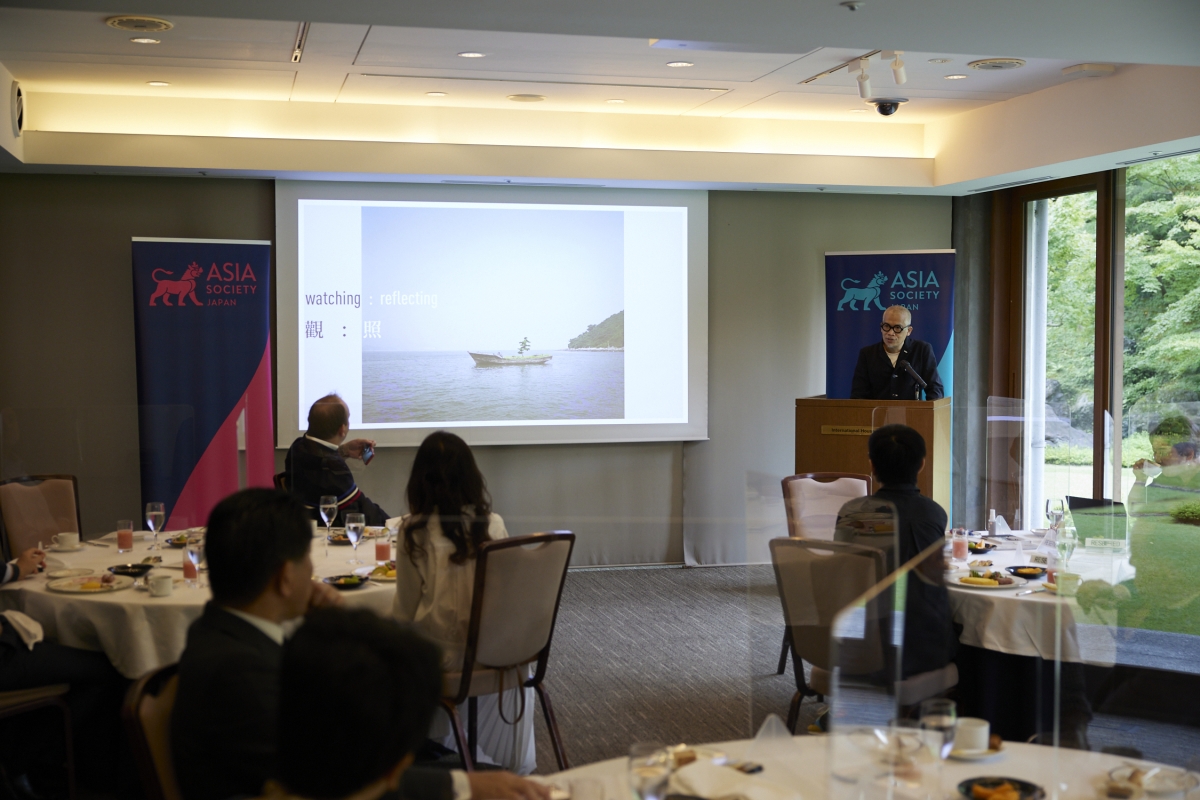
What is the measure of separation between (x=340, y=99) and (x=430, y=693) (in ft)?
19.7

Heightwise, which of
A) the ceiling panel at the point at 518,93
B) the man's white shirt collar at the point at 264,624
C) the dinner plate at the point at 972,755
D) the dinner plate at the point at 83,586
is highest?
the ceiling panel at the point at 518,93

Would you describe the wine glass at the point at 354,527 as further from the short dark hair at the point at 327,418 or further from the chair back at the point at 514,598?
the short dark hair at the point at 327,418

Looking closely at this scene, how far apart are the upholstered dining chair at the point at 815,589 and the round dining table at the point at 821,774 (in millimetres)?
606

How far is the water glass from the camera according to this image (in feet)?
4.88

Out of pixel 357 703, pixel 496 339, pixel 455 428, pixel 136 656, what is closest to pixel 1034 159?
pixel 496 339

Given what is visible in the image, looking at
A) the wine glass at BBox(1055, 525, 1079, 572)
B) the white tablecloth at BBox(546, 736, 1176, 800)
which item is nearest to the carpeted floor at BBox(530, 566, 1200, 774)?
the white tablecloth at BBox(546, 736, 1176, 800)

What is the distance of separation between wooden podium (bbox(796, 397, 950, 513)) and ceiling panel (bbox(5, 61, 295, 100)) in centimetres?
385

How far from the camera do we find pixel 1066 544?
13.2ft

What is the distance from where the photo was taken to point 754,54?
18.0ft

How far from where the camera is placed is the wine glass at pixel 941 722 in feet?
5.67

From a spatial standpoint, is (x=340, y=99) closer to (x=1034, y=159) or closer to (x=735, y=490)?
→ (x=735, y=490)

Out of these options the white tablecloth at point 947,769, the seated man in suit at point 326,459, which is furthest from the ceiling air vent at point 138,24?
the white tablecloth at point 947,769

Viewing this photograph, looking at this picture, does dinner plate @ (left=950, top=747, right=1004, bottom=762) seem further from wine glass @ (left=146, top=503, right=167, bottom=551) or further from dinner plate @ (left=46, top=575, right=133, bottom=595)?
wine glass @ (left=146, top=503, right=167, bottom=551)

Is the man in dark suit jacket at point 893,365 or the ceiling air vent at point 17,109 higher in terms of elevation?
the ceiling air vent at point 17,109
